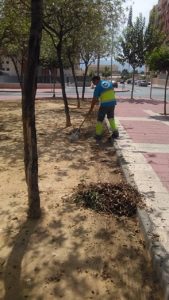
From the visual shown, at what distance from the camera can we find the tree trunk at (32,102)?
4.50 metres

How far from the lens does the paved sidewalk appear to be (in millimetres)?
4016

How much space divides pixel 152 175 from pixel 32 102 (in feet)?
9.12

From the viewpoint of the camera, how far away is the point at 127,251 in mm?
4289

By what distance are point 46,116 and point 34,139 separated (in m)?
11.1

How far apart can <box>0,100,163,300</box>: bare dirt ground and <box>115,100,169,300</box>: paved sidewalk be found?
0.17 metres

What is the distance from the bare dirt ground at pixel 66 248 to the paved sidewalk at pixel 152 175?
0.56 ft

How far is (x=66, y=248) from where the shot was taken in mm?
4297

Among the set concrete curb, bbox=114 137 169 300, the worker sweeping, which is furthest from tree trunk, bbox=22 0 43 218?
A: the worker sweeping

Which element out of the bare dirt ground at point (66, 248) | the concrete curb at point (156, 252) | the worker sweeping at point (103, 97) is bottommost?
the bare dirt ground at point (66, 248)

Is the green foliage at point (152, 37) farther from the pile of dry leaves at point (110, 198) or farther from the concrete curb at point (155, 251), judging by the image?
the concrete curb at point (155, 251)

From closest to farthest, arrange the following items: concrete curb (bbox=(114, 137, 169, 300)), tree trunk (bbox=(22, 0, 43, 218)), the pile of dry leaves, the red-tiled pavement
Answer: concrete curb (bbox=(114, 137, 169, 300)), tree trunk (bbox=(22, 0, 43, 218)), the pile of dry leaves, the red-tiled pavement

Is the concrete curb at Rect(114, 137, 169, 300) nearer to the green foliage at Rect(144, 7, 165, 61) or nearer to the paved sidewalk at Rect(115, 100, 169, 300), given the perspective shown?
the paved sidewalk at Rect(115, 100, 169, 300)

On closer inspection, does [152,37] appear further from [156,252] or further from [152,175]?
[156,252]

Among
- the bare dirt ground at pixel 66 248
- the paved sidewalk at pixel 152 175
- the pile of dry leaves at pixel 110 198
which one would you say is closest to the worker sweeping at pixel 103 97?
the paved sidewalk at pixel 152 175
